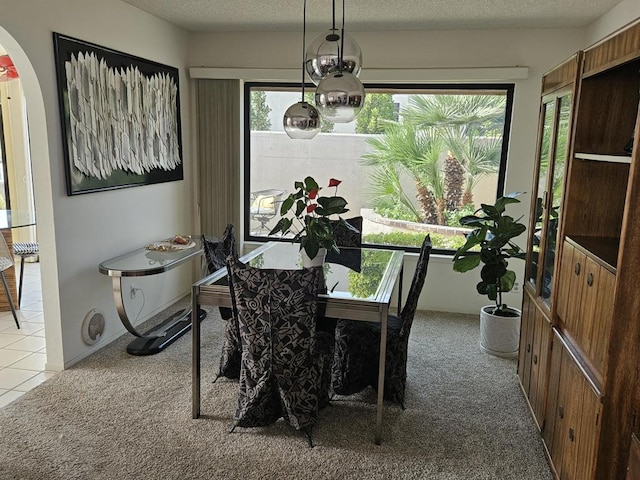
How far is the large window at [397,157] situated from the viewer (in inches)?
182

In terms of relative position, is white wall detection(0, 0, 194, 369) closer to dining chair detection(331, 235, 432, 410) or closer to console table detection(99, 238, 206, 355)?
console table detection(99, 238, 206, 355)

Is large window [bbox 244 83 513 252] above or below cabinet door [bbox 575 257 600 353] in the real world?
above

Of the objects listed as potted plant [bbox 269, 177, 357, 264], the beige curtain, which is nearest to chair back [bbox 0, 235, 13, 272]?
the beige curtain

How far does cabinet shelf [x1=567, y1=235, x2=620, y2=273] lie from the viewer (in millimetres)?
1968

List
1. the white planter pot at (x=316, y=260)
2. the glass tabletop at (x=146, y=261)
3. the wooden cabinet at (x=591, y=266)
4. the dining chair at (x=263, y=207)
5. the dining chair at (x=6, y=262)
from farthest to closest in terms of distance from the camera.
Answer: the dining chair at (x=263, y=207), the dining chair at (x=6, y=262), the glass tabletop at (x=146, y=261), the white planter pot at (x=316, y=260), the wooden cabinet at (x=591, y=266)

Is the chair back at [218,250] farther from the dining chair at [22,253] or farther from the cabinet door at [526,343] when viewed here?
the dining chair at [22,253]

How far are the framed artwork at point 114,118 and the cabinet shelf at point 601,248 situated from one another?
295 centimetres

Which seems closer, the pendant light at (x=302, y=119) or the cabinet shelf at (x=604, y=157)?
the cabinet shelf at (x=604, y=157)

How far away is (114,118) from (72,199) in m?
0.73

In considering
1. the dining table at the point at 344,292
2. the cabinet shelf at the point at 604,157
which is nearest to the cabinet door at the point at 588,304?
the cabinet shelf at the point at 604,157

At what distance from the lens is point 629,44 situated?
1.82 m

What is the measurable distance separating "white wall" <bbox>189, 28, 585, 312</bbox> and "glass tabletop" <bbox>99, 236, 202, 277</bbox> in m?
1.85

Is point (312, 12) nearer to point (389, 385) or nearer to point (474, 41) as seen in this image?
point (474, 41)

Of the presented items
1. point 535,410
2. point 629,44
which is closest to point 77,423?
point 535,410
